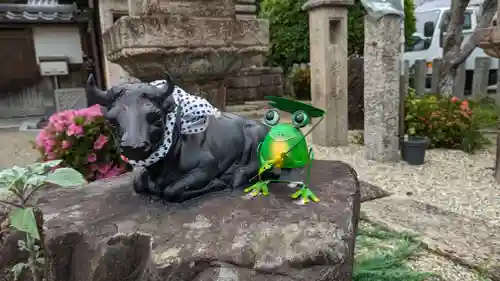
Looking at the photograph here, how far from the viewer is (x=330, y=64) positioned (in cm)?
537

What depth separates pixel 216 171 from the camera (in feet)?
5.42

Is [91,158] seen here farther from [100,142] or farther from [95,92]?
[95,92]

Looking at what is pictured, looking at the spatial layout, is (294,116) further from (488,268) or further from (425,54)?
(425,54)

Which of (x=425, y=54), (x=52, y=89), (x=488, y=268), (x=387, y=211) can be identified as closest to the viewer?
(x=488, y=268)

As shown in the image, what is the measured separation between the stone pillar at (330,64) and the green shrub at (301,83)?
5162 millimetres

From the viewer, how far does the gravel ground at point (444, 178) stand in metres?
3.49

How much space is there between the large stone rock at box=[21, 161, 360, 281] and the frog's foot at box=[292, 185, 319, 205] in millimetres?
31

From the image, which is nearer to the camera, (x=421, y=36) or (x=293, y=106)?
(x=293, y=106)

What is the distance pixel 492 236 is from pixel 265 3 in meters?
9.62

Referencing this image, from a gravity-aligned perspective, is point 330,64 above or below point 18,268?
above

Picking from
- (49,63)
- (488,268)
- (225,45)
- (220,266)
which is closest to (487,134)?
(488,268)

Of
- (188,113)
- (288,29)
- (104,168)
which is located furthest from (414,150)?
(288,29)

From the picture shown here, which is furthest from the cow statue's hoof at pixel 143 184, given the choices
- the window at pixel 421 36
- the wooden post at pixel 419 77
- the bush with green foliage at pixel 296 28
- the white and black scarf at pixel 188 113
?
the window at pixel 421 36

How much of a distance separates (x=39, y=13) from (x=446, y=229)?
29.9 ft
